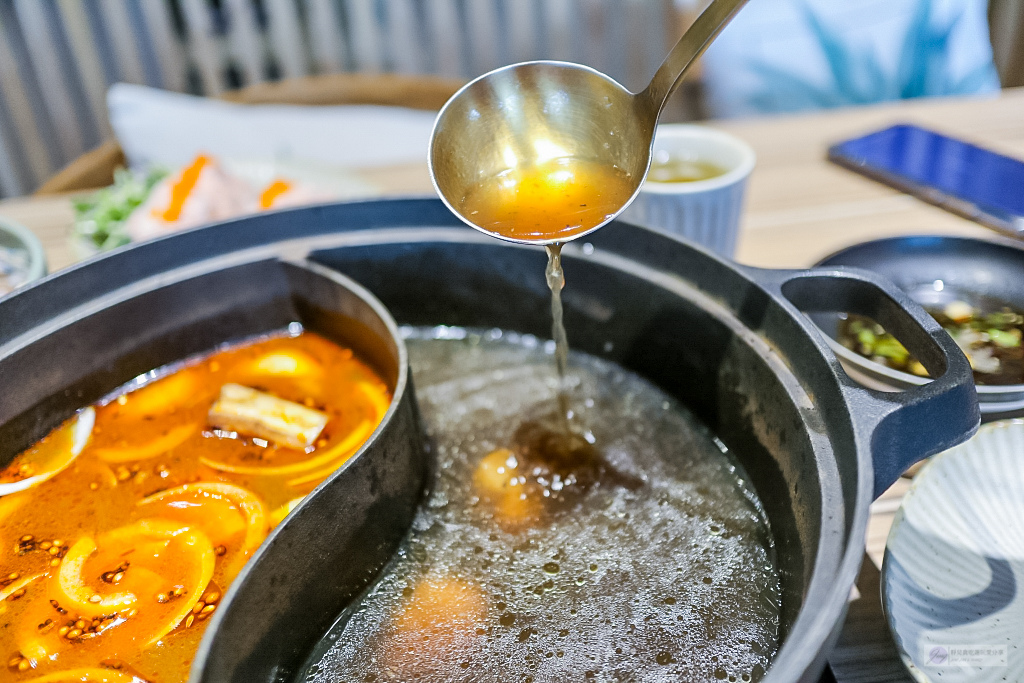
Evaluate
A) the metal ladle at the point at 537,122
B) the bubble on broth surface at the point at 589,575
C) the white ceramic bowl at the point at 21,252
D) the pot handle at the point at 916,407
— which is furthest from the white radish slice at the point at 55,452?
the pot handle at the point at 916,407

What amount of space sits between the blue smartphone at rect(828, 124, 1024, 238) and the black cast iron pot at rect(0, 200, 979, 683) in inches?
39.4

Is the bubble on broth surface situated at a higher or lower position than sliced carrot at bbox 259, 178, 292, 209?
lower

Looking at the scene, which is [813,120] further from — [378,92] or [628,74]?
[628,74]

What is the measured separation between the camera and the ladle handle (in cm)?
112

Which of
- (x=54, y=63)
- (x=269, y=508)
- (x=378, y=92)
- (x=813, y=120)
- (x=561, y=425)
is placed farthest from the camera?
(x=54, y=63)

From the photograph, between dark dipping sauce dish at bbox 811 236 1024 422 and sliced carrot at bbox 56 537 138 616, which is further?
dark dipping sauce dish at bbox 811 236 1024 422

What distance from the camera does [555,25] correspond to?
16.0 feet

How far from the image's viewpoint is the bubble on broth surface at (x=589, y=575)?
105 centimetres

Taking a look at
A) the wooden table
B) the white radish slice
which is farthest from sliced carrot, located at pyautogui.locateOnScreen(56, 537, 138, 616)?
the wooden table

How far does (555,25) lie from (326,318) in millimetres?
3987

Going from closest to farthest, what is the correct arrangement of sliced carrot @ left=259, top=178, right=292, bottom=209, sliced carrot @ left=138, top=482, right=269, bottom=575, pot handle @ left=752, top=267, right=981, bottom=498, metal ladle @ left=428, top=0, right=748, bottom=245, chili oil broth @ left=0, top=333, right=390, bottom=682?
1. pot handle @ left=752, top=267, right=981, bottom=498
2. chili oil broth @ left=0, top=333, right=390, bottom=682
3. sliced carrot @ left=138, top=482, right=269, bottom=575
4. metal ladle @ left=428, top=0, right=748, bottom=245
5. sliced carrot @ left=259, top=178, right=292, bottom=209

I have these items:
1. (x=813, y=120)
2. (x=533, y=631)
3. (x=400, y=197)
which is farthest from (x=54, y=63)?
(x=533, y=631)

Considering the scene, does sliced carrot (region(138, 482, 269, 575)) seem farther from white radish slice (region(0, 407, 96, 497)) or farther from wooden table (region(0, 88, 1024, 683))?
wooden table (region(0, 88, 1024, 683))

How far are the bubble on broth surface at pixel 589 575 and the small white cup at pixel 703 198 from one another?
1.51ft
